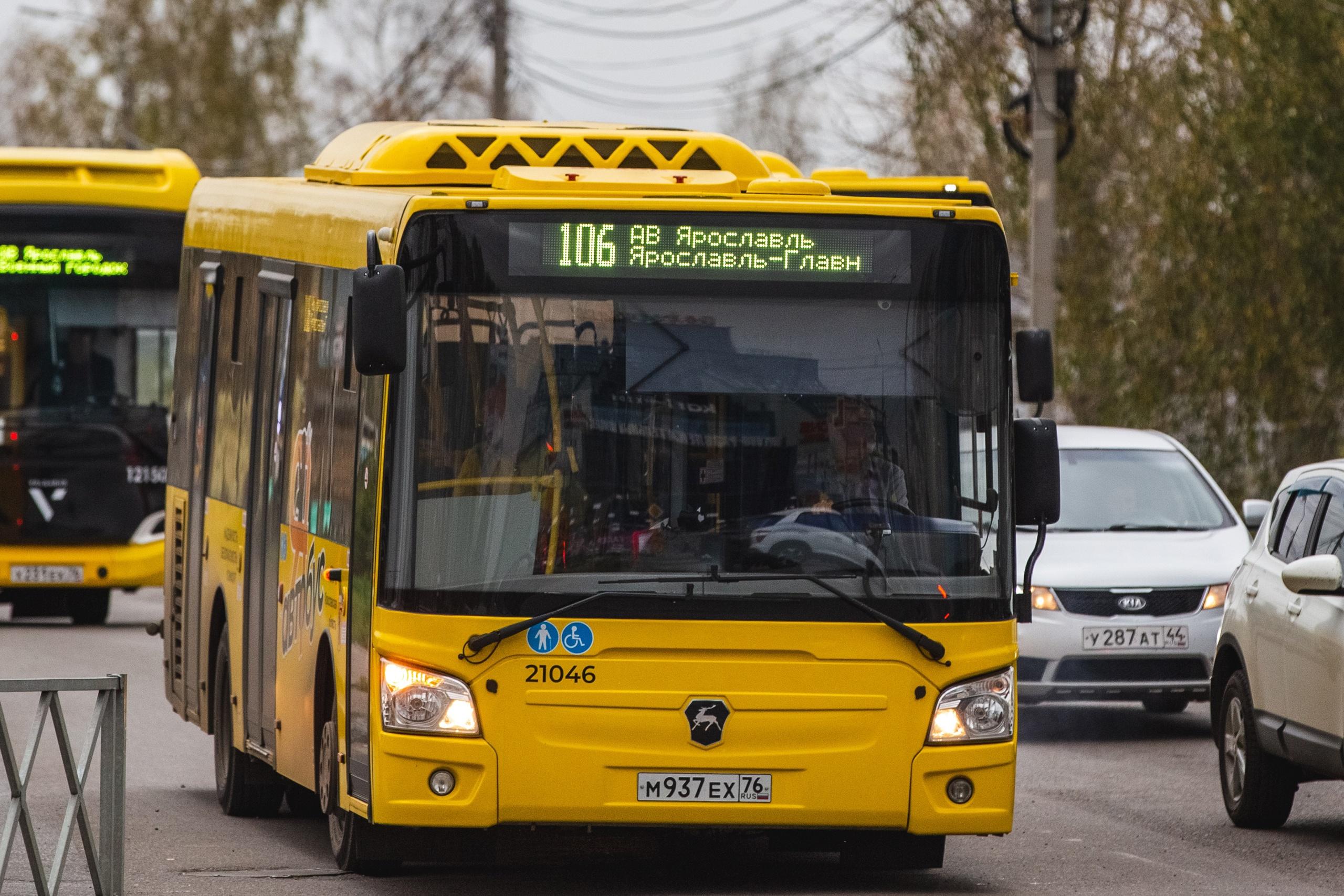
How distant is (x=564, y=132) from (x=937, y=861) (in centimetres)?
320

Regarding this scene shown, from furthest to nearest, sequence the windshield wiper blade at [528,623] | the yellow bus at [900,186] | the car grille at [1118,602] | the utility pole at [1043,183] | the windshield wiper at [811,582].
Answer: the utility pole at [1043,183], the car grille at [1118,602], the yellow bus at [900,186], the windshield wiper at [811,582], the windshield wiper blade at [528,623]

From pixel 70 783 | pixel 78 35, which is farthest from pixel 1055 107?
pixel 78 35

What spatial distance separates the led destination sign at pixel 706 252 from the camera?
8.69m

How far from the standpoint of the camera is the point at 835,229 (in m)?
8.84

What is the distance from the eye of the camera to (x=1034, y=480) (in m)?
8.97

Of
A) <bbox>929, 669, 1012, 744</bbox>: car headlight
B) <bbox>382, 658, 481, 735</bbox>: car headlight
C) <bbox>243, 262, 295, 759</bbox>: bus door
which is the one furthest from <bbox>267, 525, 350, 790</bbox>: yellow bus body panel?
<bbox>929, 669, 1012, 744</bbox>: car headlight

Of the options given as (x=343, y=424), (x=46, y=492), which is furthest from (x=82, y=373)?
(x=343, y=424)

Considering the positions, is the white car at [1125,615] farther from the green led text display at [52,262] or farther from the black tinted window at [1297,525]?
the green led text display at [52,262]

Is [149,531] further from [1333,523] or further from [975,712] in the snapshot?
[975,712]

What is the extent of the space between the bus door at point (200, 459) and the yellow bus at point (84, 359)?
9.05m

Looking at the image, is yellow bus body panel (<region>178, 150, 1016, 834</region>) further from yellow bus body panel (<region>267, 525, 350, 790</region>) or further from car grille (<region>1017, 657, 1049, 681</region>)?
car grille (<region>1017, 657, 1049, 681</region>)

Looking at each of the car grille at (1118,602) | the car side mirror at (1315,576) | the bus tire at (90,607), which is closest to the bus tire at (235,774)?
the car side mirror at (1315,576)

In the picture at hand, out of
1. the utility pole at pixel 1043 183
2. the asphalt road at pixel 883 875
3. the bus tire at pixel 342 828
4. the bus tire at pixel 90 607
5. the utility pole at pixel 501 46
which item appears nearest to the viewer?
the bus tire at pixel 342 828

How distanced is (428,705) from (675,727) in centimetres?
81
